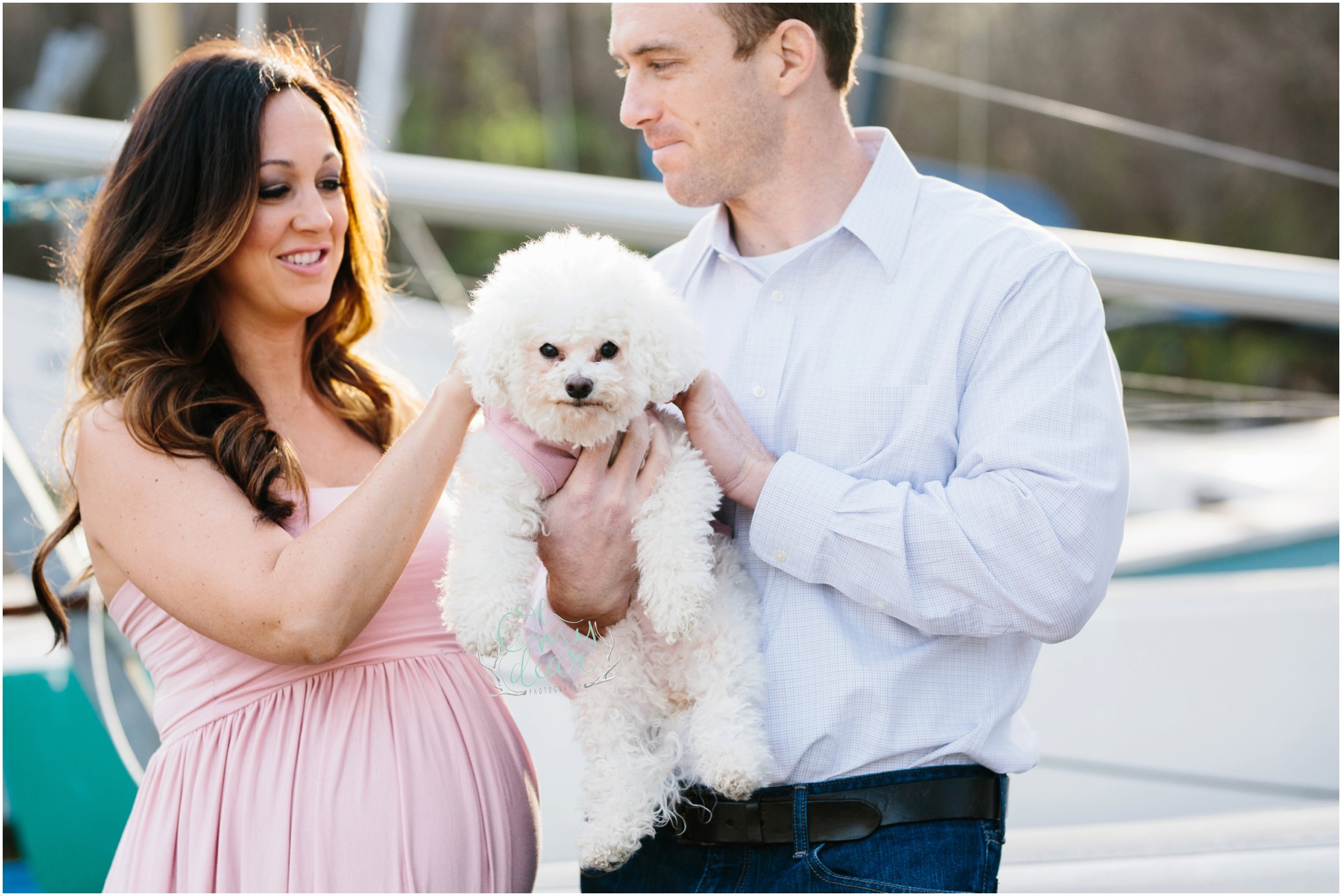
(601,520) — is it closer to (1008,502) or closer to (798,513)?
(798,513)

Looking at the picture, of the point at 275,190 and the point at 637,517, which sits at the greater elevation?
the point at 275,190

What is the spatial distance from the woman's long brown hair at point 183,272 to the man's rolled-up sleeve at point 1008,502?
2.85 feet

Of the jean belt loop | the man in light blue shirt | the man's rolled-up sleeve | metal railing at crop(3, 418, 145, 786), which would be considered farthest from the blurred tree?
the jean belt loop

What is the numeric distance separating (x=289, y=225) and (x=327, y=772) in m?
0.92

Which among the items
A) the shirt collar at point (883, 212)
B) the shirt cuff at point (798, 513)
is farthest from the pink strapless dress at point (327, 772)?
the shirt collar at point (883, 212)

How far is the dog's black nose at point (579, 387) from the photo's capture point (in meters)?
1.51

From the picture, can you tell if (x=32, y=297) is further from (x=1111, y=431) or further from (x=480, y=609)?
(x=1111, y=431)

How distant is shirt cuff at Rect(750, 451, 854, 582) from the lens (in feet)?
5.00

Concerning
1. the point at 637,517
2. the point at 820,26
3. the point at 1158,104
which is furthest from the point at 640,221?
the point at 1158,104

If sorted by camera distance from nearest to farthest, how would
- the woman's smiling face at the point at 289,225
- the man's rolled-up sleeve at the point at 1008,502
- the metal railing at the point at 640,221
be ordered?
the man's rolled-up sleeve at the point at 1008,502
the woman's smiling face at the point at 289,225
the metal railing at the point at 640,221

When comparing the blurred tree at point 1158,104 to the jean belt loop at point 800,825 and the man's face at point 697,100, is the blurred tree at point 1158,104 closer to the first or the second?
the man's face at point 697,100

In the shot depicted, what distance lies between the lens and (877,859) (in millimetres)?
1520

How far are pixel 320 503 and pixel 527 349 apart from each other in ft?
1.56

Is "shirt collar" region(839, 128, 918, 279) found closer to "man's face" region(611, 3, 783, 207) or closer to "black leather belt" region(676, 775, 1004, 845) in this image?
"man's face" region(611, 3, 783, 207)
